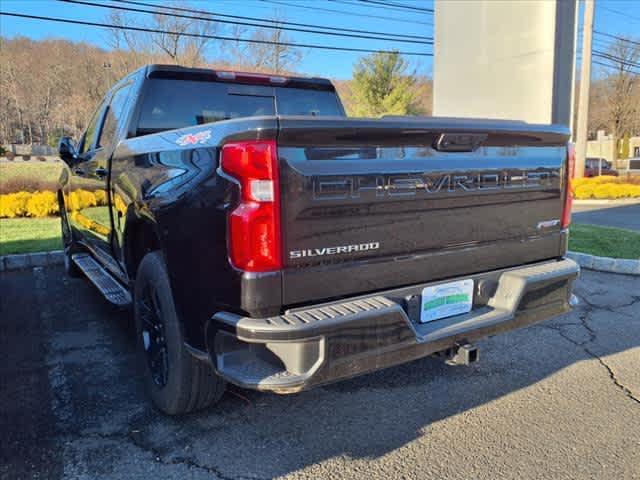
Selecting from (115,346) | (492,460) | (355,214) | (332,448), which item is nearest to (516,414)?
(492,460)

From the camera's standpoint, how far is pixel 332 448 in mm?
2715

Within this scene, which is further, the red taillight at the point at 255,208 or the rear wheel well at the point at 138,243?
the rear wheel well at the point at 138,243

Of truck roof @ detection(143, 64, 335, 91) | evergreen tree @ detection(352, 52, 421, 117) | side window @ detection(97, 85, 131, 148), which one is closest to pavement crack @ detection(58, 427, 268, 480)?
side window @ detection(97, 85, 131, 148)

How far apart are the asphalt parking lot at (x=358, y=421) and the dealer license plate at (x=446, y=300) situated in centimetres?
70

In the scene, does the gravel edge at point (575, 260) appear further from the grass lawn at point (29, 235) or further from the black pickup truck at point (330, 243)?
the black pickup truck at point (330, 243)

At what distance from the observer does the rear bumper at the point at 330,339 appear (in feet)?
7.06

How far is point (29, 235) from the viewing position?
340 inches

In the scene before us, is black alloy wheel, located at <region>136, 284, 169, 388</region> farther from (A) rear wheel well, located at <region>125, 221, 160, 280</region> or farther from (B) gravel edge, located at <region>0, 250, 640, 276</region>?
(B) gravel edge, located at <region>0, 250, 640, 276</region>

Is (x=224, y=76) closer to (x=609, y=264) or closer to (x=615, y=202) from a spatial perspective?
(x=609, y=264)

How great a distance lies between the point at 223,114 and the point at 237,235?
234 centimetres

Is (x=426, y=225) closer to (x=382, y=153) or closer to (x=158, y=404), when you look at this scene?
(x=382, y=153)

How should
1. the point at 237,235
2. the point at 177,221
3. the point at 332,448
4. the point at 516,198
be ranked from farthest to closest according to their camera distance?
1. the point at 516,198
2. the point at 332,448
3. the point at 177,221
4. the point at 237,235

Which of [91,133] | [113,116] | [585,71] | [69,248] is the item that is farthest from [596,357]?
[585,71]

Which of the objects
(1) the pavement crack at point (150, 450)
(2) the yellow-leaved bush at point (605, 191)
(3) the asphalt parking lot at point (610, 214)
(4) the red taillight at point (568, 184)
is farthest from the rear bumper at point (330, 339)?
(2) the yellow-leaved bush at point (605, 191)
